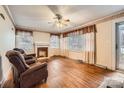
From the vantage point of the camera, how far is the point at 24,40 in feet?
20.1

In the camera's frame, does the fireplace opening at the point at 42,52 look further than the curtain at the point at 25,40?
Yes

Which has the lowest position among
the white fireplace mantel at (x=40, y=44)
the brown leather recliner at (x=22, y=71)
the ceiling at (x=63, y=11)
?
the brown leather recliner at (x=22, y=71)

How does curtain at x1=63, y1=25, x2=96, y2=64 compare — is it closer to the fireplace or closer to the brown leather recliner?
the fireplace

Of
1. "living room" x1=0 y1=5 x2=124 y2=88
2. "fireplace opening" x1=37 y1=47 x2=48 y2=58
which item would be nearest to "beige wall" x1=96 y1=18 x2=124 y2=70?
"living room" x1=0 y1=5 x2=124 y2=88

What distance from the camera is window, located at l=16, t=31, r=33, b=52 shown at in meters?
5.79

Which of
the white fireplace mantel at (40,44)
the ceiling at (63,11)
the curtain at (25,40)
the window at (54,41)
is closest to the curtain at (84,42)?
the ceiling at (63,11)

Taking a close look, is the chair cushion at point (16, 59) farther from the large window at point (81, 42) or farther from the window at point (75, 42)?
the window at point (75, 42)

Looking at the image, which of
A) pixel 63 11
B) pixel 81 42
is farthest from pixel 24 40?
pixel 63 11

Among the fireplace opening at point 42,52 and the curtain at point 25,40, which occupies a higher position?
the curtain at point 25,40

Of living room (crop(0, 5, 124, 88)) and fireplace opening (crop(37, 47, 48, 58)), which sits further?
fireplace opening (crop(37, 47, 48, 58))

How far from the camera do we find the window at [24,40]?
5.79m

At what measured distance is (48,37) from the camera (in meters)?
7.27

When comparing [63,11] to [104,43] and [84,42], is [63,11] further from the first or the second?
[84,42]
